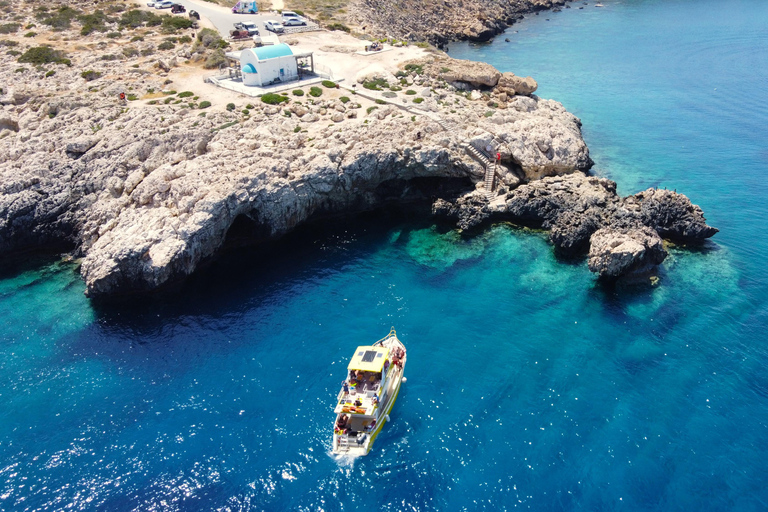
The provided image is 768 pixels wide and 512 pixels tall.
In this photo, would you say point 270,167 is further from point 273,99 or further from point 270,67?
point 270,67

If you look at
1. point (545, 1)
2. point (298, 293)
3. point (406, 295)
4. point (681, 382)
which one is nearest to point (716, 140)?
point (681, 382)

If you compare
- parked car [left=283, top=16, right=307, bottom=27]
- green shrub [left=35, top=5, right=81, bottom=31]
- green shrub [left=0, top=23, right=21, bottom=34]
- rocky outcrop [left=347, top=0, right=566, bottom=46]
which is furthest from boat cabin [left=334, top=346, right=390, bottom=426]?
green shrub [left=0, top=23, right=21, bottom=34]

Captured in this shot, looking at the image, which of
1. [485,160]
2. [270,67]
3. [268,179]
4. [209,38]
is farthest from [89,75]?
[485,160]

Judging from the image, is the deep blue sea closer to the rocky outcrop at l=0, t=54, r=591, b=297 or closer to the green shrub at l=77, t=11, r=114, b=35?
the rocky outcrop at l=0, t=54, r=591, b=297

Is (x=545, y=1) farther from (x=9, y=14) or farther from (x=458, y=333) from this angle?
A: (x=458, y=333)

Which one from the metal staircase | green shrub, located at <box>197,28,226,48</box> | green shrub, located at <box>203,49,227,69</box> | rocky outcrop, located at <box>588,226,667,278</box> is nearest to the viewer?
rocky outcrop, located at <box>588,226,667,278</box>

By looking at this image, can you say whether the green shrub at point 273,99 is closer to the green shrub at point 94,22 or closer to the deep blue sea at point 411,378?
the deep blue sea at point 411,378
